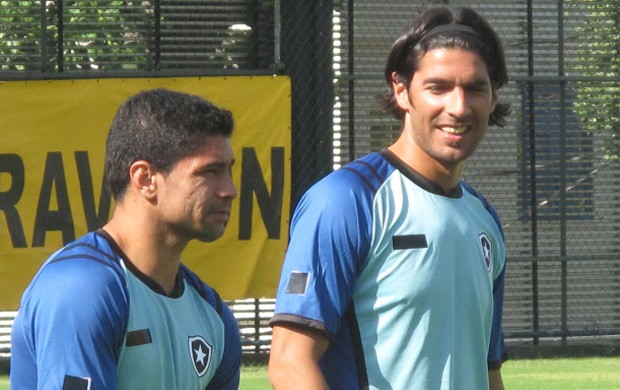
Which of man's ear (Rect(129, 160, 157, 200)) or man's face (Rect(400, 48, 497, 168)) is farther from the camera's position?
man's face (Rect(400, 48, 497, 168))

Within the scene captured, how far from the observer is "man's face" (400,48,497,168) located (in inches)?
120

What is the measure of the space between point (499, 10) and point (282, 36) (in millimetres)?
2710

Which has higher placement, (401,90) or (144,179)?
(401,90)

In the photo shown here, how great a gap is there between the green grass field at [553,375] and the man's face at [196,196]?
6.59 meters

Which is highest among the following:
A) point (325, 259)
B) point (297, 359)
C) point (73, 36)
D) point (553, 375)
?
point (73, 36)

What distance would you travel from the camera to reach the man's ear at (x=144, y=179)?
282cm

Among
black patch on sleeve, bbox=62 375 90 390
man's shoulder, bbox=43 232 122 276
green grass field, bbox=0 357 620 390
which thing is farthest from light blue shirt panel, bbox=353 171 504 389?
green grass field, bbox=0 357 620 390

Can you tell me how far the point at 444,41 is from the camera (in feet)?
10.4

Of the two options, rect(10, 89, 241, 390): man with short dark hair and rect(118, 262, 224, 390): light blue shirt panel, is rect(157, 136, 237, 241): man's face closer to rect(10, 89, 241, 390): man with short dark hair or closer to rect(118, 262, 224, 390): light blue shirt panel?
rect(10, 89, 241, 390): man with short dark hair

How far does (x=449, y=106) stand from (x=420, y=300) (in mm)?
458

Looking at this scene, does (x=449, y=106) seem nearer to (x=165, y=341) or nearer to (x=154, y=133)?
(x=154, y=133)

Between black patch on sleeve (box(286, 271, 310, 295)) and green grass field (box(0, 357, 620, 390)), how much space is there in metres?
6.51

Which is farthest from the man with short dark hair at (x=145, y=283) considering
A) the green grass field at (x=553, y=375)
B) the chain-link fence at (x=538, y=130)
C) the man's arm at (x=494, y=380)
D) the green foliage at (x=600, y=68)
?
the green foliage at (x=600, y=68)

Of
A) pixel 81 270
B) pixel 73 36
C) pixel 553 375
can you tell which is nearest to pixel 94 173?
pixel 73 36
